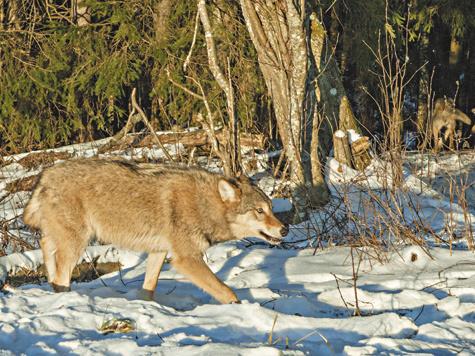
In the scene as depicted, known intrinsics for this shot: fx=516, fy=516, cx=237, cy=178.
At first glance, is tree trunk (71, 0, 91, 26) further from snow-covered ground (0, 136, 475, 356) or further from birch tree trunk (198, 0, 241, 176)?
snow-covered ground (0, 136, 475, 356)

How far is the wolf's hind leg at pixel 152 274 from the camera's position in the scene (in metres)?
5.69

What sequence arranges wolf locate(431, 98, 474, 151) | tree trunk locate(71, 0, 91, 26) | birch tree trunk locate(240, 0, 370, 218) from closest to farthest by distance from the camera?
birch tree trunk locate(240, 0, 370, 218)
tree trunk locate(71, 0, 91, 26)
wolf locate(431, 98, 474, 151)

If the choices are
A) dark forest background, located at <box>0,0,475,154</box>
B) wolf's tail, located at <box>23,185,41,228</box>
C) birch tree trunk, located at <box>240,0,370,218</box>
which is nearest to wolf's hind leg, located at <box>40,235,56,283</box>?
wolf's tail, located at <box>23,185,41,228</box>

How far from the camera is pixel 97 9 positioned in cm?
1258

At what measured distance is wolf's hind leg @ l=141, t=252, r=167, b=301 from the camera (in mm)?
5688

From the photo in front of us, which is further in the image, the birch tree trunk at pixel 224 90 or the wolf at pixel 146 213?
the birch tree trunk at pixel 224 90

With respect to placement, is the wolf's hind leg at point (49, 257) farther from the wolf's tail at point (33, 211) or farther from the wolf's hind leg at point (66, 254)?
the wolf's hind leg at point (66, 254)

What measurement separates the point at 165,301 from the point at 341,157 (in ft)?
19.7

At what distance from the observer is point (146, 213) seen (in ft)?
18.4

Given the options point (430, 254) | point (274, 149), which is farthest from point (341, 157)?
point (430, 254)

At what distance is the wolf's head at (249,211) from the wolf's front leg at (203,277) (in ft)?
2.20

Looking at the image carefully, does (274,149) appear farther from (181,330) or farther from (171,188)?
(181,330)

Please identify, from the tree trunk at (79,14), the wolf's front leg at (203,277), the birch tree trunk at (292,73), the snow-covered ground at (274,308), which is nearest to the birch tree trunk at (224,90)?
the birch tree trunk at (292,73)

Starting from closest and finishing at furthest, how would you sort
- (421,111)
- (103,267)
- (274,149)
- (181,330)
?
1. (181,330)
2. (103,267)
3. (274,149)
4. (421,111)
